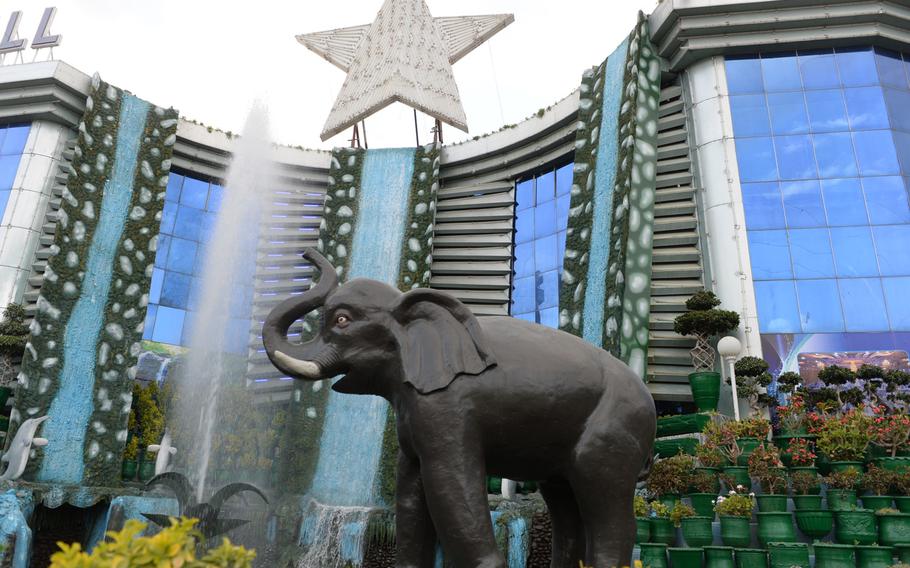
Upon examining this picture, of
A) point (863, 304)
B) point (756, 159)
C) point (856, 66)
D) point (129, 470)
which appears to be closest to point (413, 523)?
point (863, 304)

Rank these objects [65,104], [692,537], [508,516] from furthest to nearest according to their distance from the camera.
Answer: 1. [65,104]
2. [508,516]
3. [692,537]

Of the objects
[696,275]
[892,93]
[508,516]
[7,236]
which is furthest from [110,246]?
[892,93]

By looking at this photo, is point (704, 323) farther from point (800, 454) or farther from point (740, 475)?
point (740, 475)

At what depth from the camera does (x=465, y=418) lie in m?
3.81

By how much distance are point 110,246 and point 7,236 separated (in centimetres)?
363

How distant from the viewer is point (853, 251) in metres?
15.6

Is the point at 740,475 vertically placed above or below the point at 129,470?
above

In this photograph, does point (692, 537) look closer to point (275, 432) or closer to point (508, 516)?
point (508, 516)

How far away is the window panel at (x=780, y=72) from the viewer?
17.3m

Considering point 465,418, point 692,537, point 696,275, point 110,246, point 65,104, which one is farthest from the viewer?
point 65,104

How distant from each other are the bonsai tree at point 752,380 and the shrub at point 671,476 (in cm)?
489

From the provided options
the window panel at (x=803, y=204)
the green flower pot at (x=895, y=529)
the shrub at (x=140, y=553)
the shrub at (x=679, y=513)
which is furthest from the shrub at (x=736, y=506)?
the window panel at (x=803, y=204)

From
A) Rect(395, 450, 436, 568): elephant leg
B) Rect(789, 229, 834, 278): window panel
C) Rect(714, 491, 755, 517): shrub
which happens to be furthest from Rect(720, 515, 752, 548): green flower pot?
Rect(789, 229, 834, 278): window panel

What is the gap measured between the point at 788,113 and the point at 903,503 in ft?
38.6
